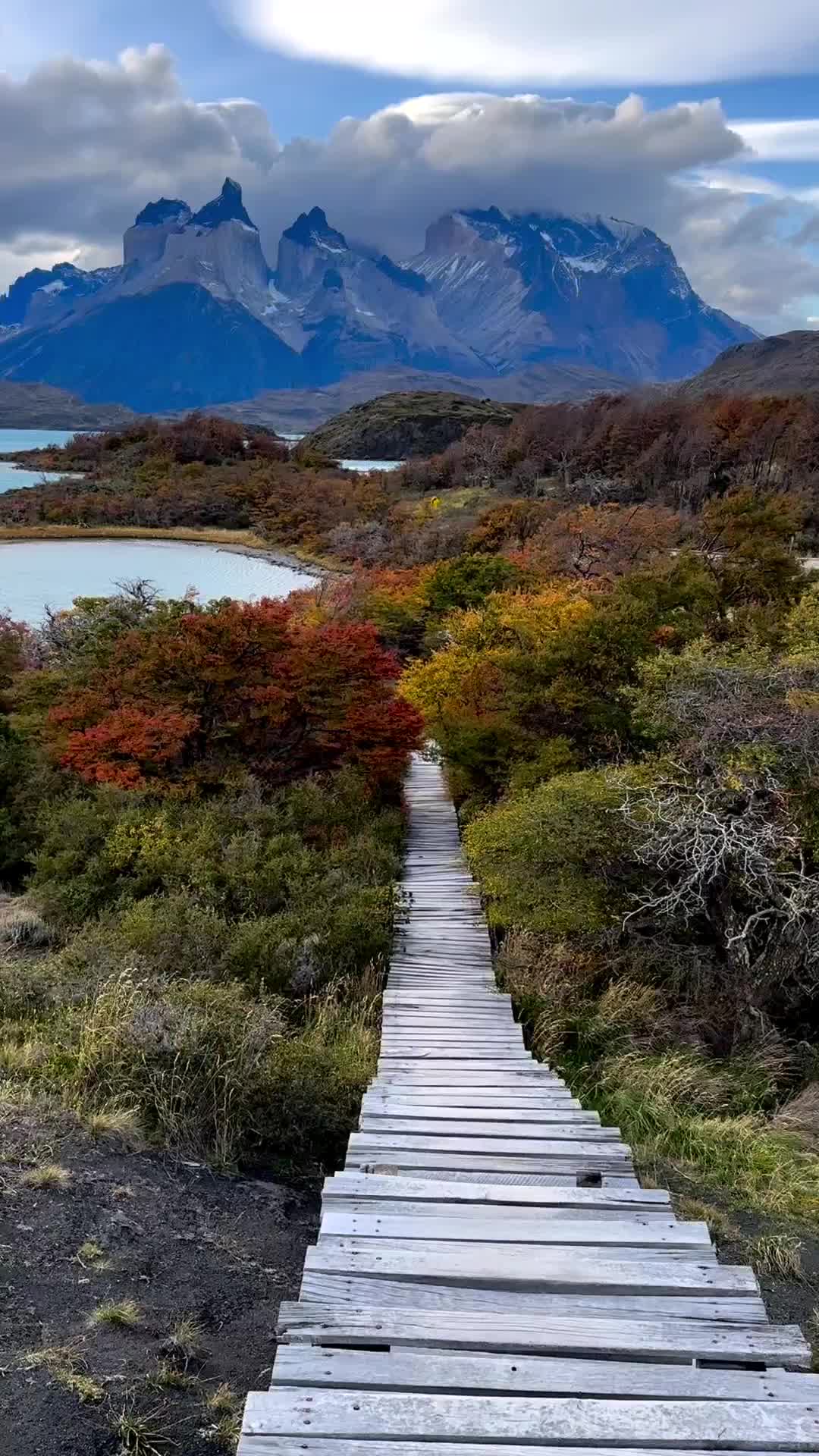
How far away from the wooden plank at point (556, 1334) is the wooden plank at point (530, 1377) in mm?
135

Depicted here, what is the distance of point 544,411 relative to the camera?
270ft

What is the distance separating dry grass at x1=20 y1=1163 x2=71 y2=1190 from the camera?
4965 mm

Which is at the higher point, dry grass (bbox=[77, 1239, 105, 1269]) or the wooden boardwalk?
the wooden boardwalk

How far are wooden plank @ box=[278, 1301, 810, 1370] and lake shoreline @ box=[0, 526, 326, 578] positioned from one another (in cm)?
4751

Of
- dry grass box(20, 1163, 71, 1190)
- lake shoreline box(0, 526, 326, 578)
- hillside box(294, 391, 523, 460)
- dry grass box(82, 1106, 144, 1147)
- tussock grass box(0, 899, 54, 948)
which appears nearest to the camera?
dry grass box(20, 1163, 71, 1190)

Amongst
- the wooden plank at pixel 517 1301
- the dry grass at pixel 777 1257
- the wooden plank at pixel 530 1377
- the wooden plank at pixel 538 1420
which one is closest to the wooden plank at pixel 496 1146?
the dry grass at pixel 777 1257

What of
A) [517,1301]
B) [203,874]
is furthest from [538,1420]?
[203,874]

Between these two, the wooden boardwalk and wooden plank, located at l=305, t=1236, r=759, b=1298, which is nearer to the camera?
the wooden boardwalk

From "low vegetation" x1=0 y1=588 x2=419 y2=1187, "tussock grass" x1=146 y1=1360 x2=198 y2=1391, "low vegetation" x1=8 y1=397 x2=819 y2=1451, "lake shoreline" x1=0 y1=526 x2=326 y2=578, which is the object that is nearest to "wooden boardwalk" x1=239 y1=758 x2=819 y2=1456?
"tussock grass" x1=146 y1=1360 x2=198 y2=1391

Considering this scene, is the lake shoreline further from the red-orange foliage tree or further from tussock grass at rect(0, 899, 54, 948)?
tussock grass at rect(0, 899, 54, 948)

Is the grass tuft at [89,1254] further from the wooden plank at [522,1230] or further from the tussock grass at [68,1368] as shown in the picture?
the wooden plank at [522,1230]

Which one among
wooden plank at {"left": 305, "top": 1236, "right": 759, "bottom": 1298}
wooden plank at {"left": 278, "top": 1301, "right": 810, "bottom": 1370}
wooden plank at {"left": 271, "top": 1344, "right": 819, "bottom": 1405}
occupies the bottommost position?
wooden plank at {"left": 305, "top": 1236, "right": 759, "bottom": 1298}

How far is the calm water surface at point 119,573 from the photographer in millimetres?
36188

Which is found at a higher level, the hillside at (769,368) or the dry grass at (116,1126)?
the hillside at (769,368)
